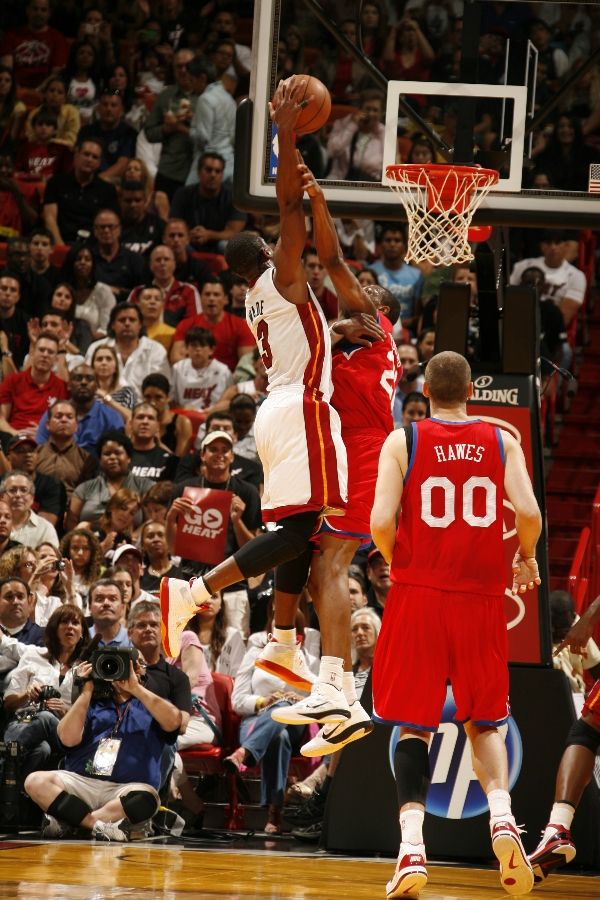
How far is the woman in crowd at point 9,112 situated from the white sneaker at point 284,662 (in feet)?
38.6

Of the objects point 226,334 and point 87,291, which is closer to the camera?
point 226,334

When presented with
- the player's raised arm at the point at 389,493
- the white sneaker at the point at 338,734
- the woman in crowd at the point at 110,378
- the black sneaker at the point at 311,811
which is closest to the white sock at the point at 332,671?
the white sneaker at the point at 338,734

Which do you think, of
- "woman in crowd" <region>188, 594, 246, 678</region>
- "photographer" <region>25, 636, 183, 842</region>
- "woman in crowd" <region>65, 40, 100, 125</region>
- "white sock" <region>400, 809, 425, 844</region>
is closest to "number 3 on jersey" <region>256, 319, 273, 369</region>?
"white sock" <region>400, 809, 425, 844</region>

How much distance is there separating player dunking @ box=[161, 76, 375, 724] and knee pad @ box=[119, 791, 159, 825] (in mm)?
2132

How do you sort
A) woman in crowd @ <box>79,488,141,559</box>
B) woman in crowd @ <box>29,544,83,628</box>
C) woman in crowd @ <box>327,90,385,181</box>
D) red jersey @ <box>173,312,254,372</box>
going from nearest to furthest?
woman in crowd @ <box>29,544,83,628</box> < woman in crowd @ <box>79,488,141,559</box> < red jersey @ <box>173,312,254,372</box> < woman in crowd @ <box>327,90,385,181</box>

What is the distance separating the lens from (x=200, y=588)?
6.38m

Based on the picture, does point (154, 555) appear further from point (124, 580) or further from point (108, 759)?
point (108, 759)

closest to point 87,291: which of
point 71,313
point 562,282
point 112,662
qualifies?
point 71,313

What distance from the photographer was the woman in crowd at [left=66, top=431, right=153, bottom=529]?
1143cm

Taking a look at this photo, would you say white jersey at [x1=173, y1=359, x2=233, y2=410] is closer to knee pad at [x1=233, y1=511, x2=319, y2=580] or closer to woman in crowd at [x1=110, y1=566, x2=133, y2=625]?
woman in crowd at [x1=110, y1=566, x2=133, y2=625]

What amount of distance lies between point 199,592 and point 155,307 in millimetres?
7869

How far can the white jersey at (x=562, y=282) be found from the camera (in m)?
14.2

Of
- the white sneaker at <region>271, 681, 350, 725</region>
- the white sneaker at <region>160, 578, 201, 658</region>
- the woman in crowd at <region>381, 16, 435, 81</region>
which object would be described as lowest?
the white sneaker at <region>271, 681, 350, 725</region>

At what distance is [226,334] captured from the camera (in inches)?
540
